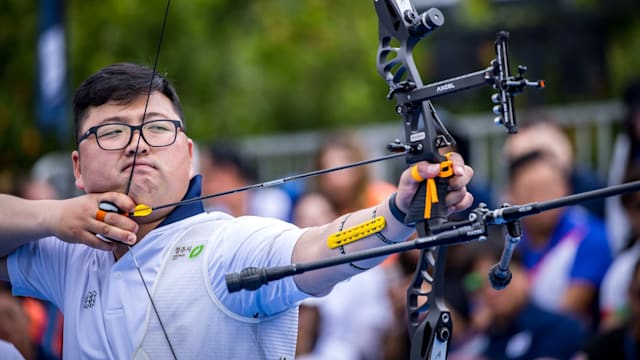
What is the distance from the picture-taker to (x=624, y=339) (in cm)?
563

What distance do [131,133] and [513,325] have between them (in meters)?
2.99

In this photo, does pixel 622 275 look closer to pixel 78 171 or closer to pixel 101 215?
pixel 78 171

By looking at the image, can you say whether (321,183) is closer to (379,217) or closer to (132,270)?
(132,270)

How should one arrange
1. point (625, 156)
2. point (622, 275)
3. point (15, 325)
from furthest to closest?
point (625, 156) < point (622, 275) < point (15, 325)

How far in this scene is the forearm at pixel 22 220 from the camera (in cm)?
385

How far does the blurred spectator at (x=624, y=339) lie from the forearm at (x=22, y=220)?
9.76ft

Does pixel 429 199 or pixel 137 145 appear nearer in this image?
pixel 429 199

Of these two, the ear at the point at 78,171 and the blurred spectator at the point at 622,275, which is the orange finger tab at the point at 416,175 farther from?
the blurred spectator at the point at 622,275


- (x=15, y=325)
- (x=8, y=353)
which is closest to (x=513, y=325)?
(x=15, y=325)

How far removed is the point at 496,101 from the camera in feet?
10.1

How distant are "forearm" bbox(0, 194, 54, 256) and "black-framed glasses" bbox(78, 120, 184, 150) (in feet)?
0.97

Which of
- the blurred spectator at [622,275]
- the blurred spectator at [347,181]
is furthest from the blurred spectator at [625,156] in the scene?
the blurred spectator at [347,181]

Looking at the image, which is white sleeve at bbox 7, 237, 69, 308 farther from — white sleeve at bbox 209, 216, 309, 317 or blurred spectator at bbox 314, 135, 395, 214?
blurred spectator at bbox 314, 135, 395, 214

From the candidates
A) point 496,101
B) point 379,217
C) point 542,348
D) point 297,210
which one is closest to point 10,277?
point 379,217
